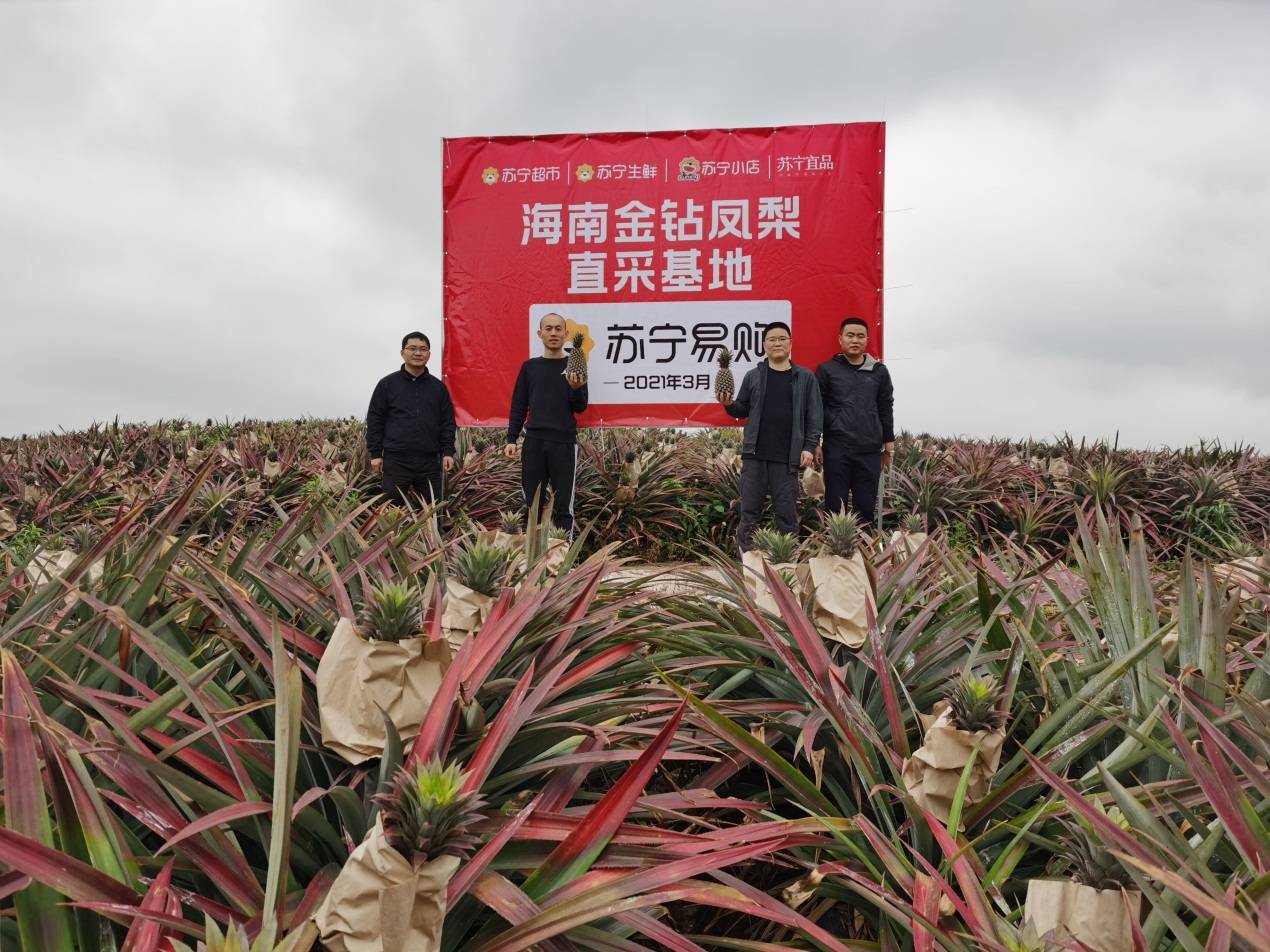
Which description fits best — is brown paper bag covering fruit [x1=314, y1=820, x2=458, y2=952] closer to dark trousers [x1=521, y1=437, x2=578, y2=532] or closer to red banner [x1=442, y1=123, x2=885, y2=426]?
dark trousers [x1=521, y1=437, x2=578, y2=532]

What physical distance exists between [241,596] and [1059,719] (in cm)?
162

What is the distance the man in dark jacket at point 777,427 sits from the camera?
19.8 ft

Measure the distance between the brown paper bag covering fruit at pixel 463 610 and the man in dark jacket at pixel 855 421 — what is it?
4.67 meters

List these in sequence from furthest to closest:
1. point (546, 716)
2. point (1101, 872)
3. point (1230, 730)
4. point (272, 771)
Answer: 1. point (1230, 730)
2. point (546, 716)
3. point (272, 771)
4. point (1101, 872)

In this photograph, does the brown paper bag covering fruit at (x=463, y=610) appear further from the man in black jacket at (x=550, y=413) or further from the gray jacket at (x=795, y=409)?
the man in black jacket at (x=550, y=413)

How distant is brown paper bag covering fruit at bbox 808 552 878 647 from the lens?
1.98 metres

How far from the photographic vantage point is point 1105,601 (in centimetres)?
205

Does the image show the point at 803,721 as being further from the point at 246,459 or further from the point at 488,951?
the point at 246,459

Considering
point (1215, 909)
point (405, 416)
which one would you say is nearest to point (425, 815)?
point (1215, 909)

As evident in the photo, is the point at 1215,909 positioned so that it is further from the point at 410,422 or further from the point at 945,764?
the point at 410,422

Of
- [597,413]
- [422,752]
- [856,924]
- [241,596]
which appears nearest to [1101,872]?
[856,924]

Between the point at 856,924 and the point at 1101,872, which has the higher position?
the point at 1101,872

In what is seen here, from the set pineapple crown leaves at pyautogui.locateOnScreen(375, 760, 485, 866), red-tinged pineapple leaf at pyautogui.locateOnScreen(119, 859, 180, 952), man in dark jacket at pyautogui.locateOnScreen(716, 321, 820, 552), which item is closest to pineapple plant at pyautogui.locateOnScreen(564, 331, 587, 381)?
man in dark jacket at pyautogui.locateOnScreen(716, 321, 820, 552)

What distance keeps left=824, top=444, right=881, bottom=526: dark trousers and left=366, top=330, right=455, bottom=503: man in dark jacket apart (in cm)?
276
